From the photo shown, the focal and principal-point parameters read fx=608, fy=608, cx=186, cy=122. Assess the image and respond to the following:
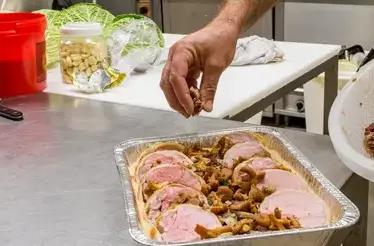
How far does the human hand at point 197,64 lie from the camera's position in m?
1.14

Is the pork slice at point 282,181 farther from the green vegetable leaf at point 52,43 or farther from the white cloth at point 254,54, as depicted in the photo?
the green vegetable leaf at point 52,43

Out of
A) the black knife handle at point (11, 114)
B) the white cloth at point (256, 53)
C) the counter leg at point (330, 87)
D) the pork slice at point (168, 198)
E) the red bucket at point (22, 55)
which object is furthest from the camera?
the counter leg at point (330, 87)

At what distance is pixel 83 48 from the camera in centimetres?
163

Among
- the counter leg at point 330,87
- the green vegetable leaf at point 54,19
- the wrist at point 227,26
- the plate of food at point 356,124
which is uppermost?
the wrist at point 227,26

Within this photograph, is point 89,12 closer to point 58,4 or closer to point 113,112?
point 113,112

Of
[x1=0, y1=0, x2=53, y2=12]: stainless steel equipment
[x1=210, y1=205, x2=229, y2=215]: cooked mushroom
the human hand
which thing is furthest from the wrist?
[x1=0, y1=0, x2=53, y2=12]: stainless steel equipment

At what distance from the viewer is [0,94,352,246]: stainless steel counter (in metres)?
0.89

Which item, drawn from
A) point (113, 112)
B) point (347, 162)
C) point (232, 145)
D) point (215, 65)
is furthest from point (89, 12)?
point (347, 162)

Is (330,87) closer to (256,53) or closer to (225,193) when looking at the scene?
(256,53)

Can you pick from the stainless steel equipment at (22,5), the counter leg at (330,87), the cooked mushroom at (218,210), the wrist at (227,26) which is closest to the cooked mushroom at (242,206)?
the cooked mushroom at (218,210)

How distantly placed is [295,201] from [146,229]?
225 mm

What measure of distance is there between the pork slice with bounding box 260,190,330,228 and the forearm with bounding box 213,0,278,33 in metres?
0.48

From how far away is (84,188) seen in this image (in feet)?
3.36

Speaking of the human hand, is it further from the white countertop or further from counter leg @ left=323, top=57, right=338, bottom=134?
counter leg @ left=323, top=57, right=338, bottom=134
